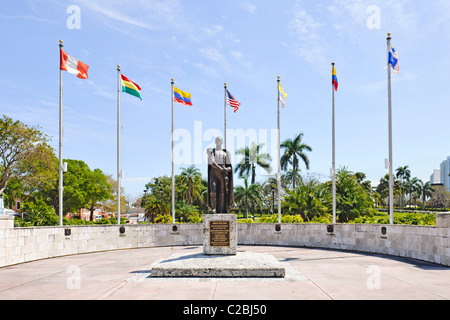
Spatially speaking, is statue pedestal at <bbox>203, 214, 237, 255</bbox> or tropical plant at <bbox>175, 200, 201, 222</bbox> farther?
tropical plant at <bbox>175, 200, 201, 222</bbox>

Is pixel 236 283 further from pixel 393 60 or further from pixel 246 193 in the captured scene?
pixel 246 193

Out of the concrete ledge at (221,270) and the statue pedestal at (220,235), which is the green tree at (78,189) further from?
the concrete ledge at (221,270)

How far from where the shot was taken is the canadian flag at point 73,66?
15.8 metres

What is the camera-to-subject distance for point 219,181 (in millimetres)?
13258

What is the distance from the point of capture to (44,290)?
28.4 feet

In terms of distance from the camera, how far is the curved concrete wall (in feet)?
42.2

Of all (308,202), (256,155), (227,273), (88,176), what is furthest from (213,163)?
(88,176)

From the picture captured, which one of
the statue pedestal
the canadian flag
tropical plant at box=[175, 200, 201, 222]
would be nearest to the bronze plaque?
the statue pedestal

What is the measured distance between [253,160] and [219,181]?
41253 mm

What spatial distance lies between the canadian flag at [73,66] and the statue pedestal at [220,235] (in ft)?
29.5

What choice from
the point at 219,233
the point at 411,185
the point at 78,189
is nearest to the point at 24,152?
the point at 78,189

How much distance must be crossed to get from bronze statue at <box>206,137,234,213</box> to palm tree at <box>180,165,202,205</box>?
45.5 m

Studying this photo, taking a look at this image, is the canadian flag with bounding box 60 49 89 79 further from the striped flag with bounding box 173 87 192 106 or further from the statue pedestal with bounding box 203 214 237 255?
the statue pedestal with bounding box 203 214 237 255

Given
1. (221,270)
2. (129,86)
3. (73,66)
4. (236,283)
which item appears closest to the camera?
(236,283)
